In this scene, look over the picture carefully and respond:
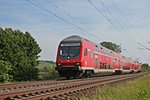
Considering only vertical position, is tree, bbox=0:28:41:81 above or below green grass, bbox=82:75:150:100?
above

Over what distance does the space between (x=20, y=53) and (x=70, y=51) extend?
Answer: 21483 mm

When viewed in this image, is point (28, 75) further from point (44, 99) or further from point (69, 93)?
point (44, 99)

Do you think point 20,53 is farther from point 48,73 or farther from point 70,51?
point 70,51

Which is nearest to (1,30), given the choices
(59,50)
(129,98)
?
(59,50)

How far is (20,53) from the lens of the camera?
158ft

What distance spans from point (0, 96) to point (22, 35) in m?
50.6

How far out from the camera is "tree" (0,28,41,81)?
124 feet

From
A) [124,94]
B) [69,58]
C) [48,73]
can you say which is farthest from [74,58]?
[124,94]

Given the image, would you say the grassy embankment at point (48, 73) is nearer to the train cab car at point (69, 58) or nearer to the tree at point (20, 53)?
the tree at point (20, 53)

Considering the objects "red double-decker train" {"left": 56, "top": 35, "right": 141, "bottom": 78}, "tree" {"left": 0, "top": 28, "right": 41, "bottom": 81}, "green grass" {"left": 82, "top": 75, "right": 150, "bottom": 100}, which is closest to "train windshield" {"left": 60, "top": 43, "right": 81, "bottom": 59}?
"red double-decker train" {"left": 56, "top": 35, "right": 141, "bottom": 78}

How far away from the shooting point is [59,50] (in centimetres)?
2838

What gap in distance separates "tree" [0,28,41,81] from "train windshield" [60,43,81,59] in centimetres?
866

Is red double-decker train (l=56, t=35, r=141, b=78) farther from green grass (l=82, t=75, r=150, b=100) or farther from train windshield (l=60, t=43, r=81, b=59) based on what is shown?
green grass (l=82, t=75, r=150, b=100)

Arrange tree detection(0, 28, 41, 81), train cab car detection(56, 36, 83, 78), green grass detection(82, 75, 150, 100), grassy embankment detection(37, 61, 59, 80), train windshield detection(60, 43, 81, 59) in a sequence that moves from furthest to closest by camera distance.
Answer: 1. tree detection(0, 28, 41, 81)
2. grassy embankment detection(37, 61, 59, 80)
3. train windshield detection(60, 43, 81, 59)
4. train cab car detection(56, 36, 83, 78)
5. green grass detection(82, 75, 150, 100)
